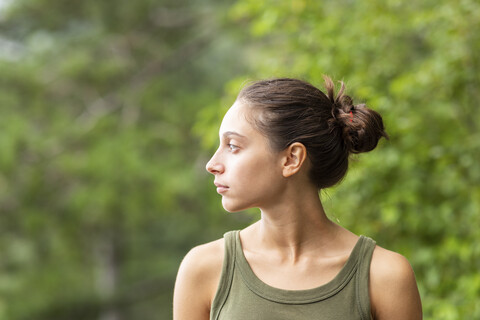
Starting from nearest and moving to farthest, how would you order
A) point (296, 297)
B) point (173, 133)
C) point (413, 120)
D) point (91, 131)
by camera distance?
point (296, 297) < point (413, 120) < point (91, 131) < point (173, 133)

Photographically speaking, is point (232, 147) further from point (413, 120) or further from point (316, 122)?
point (413, 120)

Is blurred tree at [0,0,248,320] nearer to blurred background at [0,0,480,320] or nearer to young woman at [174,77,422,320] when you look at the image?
blurred background at [0,0,480,320]

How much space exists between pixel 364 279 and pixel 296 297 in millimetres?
147

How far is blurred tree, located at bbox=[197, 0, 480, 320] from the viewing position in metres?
3.12

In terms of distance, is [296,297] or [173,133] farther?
[173,133]

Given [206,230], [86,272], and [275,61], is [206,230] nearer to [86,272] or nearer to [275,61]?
[86,272]

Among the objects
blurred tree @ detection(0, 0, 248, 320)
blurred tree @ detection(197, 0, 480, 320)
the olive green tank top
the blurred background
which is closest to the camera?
the olive green tank top

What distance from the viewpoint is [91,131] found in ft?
28.3

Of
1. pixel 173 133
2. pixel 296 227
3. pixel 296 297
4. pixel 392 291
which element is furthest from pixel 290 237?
pixel 173 133

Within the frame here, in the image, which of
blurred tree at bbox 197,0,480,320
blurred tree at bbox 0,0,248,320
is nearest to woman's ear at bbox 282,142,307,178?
blurred tree at bbox 197,0,480,320

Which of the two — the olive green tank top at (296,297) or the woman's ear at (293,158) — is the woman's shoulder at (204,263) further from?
the woman's ear at (293,158)

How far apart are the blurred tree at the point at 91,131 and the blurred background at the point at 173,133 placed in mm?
25

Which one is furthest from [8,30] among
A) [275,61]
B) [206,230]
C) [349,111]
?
[349,111]

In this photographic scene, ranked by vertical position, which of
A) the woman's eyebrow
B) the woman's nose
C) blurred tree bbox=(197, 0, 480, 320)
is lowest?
the woman's nose
